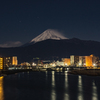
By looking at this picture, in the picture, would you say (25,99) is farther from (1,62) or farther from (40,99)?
(1,62)

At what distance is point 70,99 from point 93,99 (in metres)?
3.92

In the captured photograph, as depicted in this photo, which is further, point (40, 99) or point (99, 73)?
point (99, 73)

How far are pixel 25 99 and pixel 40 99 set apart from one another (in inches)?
104

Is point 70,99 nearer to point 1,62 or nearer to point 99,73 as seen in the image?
point 99,73

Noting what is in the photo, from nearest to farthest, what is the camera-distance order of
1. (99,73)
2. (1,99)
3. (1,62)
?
(1,99) → (99,73) → (1,62)

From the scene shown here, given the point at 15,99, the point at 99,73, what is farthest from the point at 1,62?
the point at 15,99

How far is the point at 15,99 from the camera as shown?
110 ft

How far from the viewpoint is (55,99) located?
1309 inches

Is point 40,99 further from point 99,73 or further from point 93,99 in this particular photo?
point 99,73

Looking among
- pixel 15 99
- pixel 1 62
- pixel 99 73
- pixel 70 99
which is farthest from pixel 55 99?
pixel 1 62

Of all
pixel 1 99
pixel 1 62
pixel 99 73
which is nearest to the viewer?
pixel 1 99

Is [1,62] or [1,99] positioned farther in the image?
[1,62]

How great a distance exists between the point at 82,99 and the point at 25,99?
9.94 metres

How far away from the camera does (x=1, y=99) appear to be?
32094 mm
